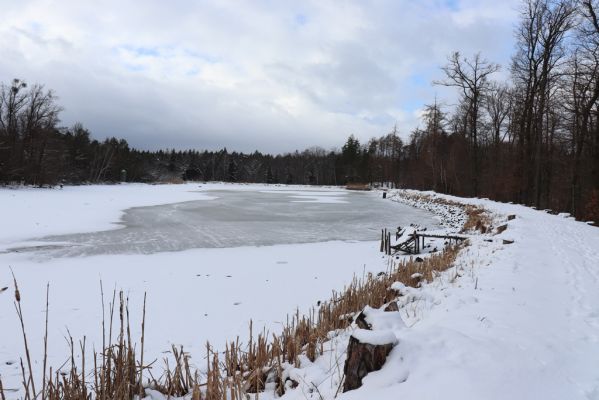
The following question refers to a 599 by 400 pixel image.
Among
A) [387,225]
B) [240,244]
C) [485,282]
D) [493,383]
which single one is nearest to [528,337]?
[493,383]

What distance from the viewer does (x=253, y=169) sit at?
120 m

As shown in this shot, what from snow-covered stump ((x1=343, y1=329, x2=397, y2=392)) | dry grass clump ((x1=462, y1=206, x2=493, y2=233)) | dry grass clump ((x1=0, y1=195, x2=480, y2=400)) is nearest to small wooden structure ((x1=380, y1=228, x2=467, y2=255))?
dry grass clump ((x1=462, y1=206, x2=493, y2=233))

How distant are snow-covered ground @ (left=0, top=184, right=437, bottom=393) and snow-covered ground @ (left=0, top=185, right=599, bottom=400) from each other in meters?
0.05

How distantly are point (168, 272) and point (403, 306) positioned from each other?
21.4 feet

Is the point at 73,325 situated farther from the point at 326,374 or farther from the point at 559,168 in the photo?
the point at 559,168

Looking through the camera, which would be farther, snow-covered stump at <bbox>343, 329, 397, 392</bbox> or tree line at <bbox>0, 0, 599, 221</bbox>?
tree line at <bbox>0, 0, 599, 221</bbox>

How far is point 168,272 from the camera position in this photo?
10016 mm

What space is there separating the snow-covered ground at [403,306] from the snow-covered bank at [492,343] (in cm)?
1

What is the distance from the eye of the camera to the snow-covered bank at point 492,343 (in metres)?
2.78

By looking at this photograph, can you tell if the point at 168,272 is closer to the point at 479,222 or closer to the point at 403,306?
the point at 403,306

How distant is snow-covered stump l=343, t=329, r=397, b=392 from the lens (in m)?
3.00

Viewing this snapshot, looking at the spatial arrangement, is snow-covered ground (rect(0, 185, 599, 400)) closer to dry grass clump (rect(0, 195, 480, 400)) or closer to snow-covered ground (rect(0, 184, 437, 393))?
snow-covered ground (rect(0, 184, 437, 393))

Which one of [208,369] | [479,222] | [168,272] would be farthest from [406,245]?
[208,369]

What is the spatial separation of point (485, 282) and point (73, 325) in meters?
6.69
